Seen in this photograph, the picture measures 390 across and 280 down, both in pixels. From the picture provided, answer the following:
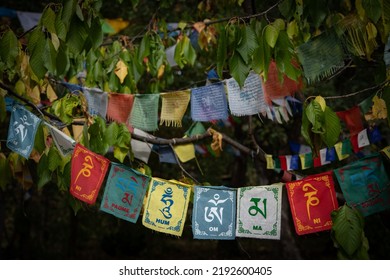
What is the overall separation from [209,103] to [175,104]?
26 cm

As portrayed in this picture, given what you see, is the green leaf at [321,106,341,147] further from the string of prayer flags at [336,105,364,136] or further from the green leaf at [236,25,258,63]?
the string of prayer flags at [336,105,364,136]

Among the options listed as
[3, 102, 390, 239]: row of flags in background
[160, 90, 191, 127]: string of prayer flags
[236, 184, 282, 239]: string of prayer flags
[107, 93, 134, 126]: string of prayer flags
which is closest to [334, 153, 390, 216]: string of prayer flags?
[3, 102, 390, 239]: row of flags in background

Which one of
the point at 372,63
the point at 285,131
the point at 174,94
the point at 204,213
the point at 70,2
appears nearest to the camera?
the point at 70,2

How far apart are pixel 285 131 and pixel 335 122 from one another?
13.1 ft

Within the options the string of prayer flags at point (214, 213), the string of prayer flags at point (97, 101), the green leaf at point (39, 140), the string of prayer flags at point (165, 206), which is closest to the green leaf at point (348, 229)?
the string of prayer flags at point (214, 213)

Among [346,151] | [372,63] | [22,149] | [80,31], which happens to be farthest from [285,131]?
[80,31]

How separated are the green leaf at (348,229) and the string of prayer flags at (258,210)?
797mm

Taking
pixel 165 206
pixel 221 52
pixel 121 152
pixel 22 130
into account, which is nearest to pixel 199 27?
pixel 121 152

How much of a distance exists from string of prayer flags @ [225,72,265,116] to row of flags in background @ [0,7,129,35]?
7.57 feet

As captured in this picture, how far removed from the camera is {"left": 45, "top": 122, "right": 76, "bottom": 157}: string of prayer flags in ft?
8.68

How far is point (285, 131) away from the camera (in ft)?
19.1

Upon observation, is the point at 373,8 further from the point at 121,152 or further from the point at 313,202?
the point at 121,152

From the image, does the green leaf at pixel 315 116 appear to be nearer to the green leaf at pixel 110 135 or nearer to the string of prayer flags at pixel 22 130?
the green leaf at pixel 110 135
